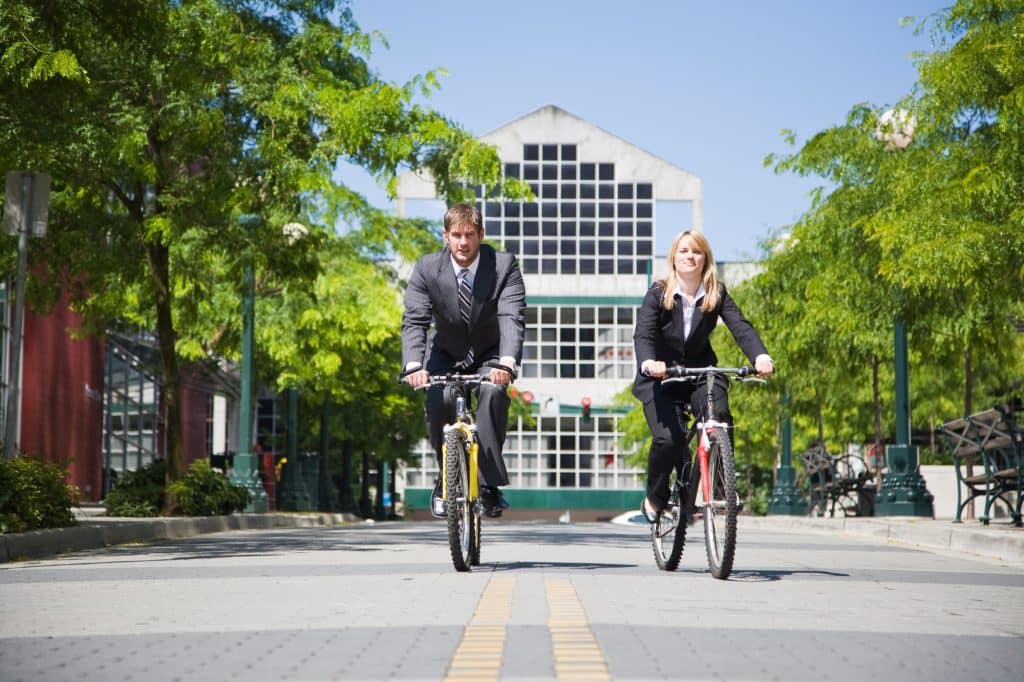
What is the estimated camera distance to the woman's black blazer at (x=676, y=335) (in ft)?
31.6

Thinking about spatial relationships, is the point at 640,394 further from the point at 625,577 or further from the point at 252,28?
the point at 252,28

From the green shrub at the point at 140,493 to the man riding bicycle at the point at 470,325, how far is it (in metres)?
12.2

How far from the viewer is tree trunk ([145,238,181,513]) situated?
2127 centimetres

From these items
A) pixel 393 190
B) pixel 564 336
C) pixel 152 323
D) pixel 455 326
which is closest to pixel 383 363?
pixel 152 323

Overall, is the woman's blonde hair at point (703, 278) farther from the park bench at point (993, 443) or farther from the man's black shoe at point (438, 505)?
the park bench at point (993, 443)

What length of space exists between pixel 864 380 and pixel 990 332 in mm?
10082

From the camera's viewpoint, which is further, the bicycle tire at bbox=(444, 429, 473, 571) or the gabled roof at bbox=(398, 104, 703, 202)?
the gabled roof at bbox=(398, 104, 703, 202)

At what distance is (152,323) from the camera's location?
97.0 feet

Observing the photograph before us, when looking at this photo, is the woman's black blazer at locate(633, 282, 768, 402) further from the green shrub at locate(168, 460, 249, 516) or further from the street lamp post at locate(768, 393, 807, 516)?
the street lamp post at locate(768, 393, 807, 516)

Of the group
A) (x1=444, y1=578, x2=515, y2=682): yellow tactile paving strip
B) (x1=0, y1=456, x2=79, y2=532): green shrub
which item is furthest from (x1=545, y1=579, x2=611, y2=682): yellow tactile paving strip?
(x1=0, y1=456, x2=79, y2=532): green shrub

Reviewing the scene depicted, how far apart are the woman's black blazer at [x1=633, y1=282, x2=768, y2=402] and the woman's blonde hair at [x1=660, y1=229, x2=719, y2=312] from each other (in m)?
0.06

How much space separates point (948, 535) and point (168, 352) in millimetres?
10593

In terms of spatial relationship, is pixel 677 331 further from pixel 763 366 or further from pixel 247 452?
pixel 247 452

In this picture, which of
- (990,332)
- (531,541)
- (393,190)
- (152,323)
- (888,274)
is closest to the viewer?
(531,541)
